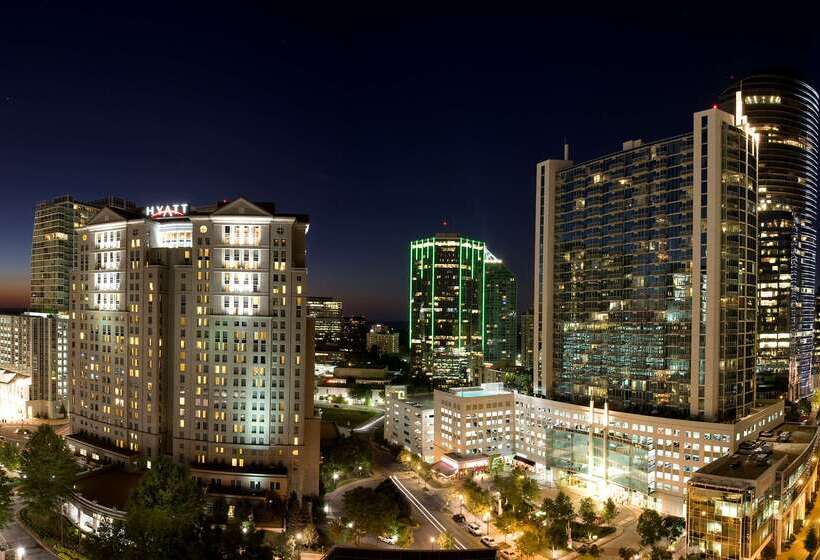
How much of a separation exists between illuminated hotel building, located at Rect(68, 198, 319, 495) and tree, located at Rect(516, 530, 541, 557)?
105ft

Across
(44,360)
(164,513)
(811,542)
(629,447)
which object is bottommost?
(811,542)

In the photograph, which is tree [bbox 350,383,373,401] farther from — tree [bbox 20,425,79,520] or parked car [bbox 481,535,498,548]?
tree [bbox 20,425,79,520]

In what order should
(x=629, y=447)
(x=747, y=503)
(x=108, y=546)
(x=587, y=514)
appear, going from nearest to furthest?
(x=108, y=546), (x=747, y=503), (x=587, y=514), (x=629, y=447)

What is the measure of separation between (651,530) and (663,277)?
39.3 m

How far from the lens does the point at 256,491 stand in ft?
245

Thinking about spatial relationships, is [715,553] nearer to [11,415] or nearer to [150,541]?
[150,541]

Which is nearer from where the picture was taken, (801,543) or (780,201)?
(801,543)

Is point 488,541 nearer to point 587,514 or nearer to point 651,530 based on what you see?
point 587,514

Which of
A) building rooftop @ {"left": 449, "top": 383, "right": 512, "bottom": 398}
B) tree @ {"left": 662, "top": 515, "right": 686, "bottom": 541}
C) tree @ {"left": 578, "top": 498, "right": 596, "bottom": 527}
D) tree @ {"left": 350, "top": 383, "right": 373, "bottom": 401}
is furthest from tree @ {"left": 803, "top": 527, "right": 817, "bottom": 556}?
tree @ {"left": 350, "top": 383, "right": 373, "bottom": 401}

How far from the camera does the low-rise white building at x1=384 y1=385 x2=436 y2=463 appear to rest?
350 feet

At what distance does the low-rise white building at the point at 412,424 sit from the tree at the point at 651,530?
4670 cm

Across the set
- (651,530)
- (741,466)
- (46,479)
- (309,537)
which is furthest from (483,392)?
(46,479)

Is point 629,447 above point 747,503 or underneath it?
underneath

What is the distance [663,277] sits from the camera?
86.4m
